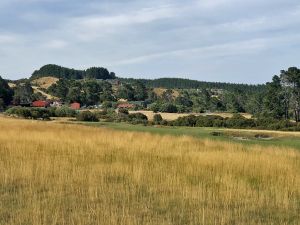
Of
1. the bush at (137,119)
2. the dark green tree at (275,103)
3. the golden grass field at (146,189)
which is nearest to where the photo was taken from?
the golden grass field at (146,189)

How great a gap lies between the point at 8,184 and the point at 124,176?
97.4 inches

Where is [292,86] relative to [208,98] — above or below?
above

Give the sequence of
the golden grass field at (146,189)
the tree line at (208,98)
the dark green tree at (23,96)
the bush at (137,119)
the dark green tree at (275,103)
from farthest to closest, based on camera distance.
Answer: the dark green tree at (23,96) → the tree line at (208,98) → the dark green tree at (275,103) → the bush at (137,119) → the golden grass field at (146,189)

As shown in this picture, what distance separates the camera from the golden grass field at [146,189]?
639 centimetres

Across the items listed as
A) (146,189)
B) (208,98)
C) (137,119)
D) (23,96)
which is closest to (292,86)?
(137,119)

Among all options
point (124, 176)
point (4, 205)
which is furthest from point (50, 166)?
point (4, 205)

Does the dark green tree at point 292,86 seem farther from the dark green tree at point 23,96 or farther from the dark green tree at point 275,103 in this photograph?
the dark green tree at point 23,96

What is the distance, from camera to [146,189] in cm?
857

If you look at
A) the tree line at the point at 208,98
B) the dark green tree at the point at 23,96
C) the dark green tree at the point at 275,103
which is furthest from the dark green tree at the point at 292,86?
the dark green tree at the point at 23,96

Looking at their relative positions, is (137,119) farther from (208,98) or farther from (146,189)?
(208,98)

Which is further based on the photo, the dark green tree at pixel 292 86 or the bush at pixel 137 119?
the dark green tree at pixel 292 86

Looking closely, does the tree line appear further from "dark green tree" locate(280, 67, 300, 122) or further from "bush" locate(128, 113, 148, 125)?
"bush" locate(128, 113, 148, 125)

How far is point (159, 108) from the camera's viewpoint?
104500 millimetres

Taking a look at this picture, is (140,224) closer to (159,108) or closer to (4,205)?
(4,205)
